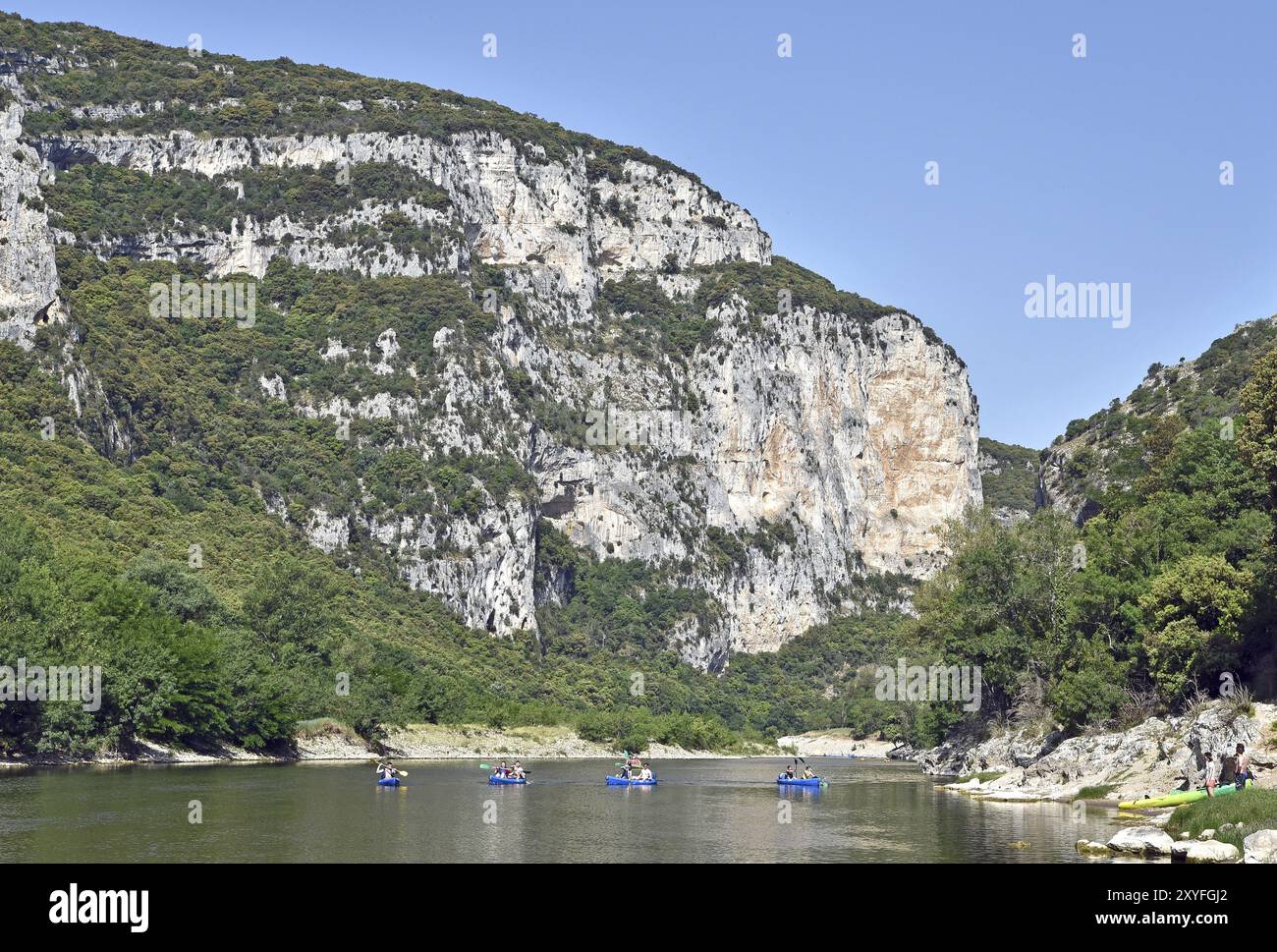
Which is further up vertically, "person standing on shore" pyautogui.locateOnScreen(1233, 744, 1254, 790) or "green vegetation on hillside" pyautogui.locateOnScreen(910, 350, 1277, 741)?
"green vegetation on hillside" pyautogui.locateOnScreen(910, 350, 1277, 741)

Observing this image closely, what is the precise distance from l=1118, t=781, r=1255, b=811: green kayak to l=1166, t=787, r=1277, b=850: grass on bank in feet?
11.4

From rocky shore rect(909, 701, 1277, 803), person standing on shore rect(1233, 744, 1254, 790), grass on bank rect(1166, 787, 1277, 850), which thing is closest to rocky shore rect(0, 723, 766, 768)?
rocky shore rect(909, 701, 1277, 803)

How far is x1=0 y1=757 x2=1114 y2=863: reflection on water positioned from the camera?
4222cm

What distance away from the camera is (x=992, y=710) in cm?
8650

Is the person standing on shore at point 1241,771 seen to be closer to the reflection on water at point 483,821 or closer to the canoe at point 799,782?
the reflection on water at point 483,821

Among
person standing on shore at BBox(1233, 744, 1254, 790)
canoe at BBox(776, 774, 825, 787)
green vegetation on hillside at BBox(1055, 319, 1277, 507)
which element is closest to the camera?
person standing on shore at BBox(1233, 744, 1254, 790)

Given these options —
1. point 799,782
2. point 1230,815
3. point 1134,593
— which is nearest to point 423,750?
point 799,782

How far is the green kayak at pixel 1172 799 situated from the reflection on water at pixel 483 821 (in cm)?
150

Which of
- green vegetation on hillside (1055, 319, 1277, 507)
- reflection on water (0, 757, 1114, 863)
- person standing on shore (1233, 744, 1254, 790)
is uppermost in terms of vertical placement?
green vegetation on hillside (1055, 319, 1277, 507)

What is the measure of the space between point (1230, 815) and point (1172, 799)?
11.0 m

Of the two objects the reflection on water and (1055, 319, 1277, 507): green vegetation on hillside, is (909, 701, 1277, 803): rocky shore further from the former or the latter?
(1055, 319, 1277, 507): green vegetation on hillside
